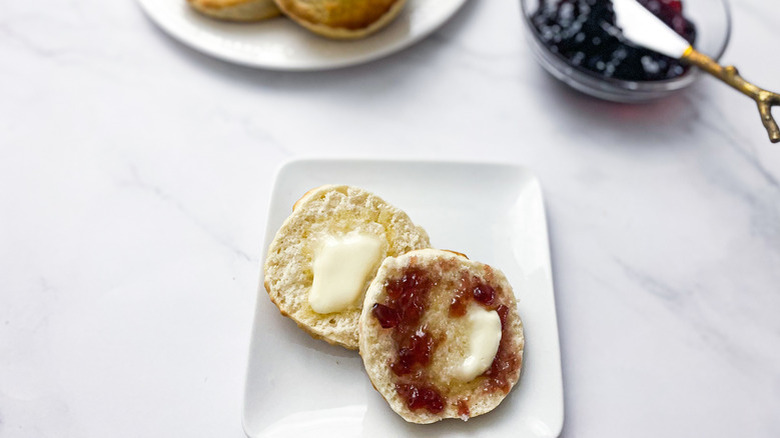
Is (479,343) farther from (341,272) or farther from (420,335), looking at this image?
(341,272)

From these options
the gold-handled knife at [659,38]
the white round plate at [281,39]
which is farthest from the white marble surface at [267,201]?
the gold-handled knife at [659,38]

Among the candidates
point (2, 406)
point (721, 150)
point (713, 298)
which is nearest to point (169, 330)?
point (2, 406)

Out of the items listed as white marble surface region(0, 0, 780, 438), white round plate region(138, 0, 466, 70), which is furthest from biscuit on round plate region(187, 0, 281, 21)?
white marble surface region(0, 0, 780, 438)

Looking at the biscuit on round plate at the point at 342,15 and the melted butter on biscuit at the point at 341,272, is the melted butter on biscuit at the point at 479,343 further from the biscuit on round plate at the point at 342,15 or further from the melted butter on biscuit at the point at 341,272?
the biscuit on round plate at the point at 342,15

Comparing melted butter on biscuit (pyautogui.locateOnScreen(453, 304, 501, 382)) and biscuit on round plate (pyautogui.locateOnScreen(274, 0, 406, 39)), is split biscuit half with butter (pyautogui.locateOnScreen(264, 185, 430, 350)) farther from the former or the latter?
biscuit on round plate (pyautogui.locateOnScreen(274, 0, 406, 39))

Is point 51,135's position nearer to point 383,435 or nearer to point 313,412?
point 313,412

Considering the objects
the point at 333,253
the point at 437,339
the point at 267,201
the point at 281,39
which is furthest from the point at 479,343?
the point at 281,39
